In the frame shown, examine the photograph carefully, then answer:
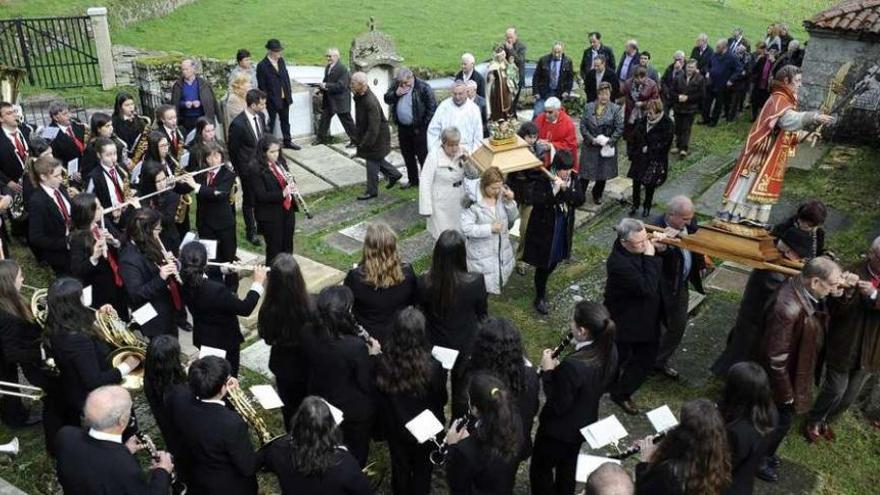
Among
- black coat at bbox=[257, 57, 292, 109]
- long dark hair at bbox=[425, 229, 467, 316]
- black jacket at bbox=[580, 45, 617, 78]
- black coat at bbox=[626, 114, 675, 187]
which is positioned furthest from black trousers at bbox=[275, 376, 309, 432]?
black jacket at bbox=[580, 45, 617, 78]

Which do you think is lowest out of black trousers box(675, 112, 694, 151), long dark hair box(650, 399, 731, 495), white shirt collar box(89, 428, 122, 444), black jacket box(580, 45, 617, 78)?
black trousers box(675, 112, 694, 151)

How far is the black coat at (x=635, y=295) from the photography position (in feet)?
17.8

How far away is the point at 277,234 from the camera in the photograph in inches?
299

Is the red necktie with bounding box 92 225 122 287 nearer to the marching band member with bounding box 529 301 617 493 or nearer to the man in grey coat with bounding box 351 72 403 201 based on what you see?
the marching band member with bounding box 529 301 617 493

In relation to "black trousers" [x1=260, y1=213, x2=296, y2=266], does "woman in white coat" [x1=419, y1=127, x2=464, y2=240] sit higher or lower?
higher

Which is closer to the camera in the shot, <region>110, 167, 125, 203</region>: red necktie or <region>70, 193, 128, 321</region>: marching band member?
<region>70, 193, 128, 321</region>: marching band member

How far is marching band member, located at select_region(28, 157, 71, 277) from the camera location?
A: 6520 mm

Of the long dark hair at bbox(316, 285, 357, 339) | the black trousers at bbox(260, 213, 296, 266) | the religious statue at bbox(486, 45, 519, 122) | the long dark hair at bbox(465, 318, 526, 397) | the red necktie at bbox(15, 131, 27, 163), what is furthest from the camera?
the religious statue at bbox(486, 45, 519, 122)

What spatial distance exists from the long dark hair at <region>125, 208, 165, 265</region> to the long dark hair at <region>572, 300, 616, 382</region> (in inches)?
131

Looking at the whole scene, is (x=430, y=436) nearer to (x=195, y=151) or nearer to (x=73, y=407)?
(x=73, y=407)

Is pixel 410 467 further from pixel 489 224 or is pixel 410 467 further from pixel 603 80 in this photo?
pixel 603 80

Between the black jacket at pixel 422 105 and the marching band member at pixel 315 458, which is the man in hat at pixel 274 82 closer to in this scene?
the black jacket at pixel 422 105

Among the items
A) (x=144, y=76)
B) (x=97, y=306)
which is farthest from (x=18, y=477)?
(x=144, y=76)

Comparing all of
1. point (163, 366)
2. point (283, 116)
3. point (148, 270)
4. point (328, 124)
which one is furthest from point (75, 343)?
point (328, 124)
